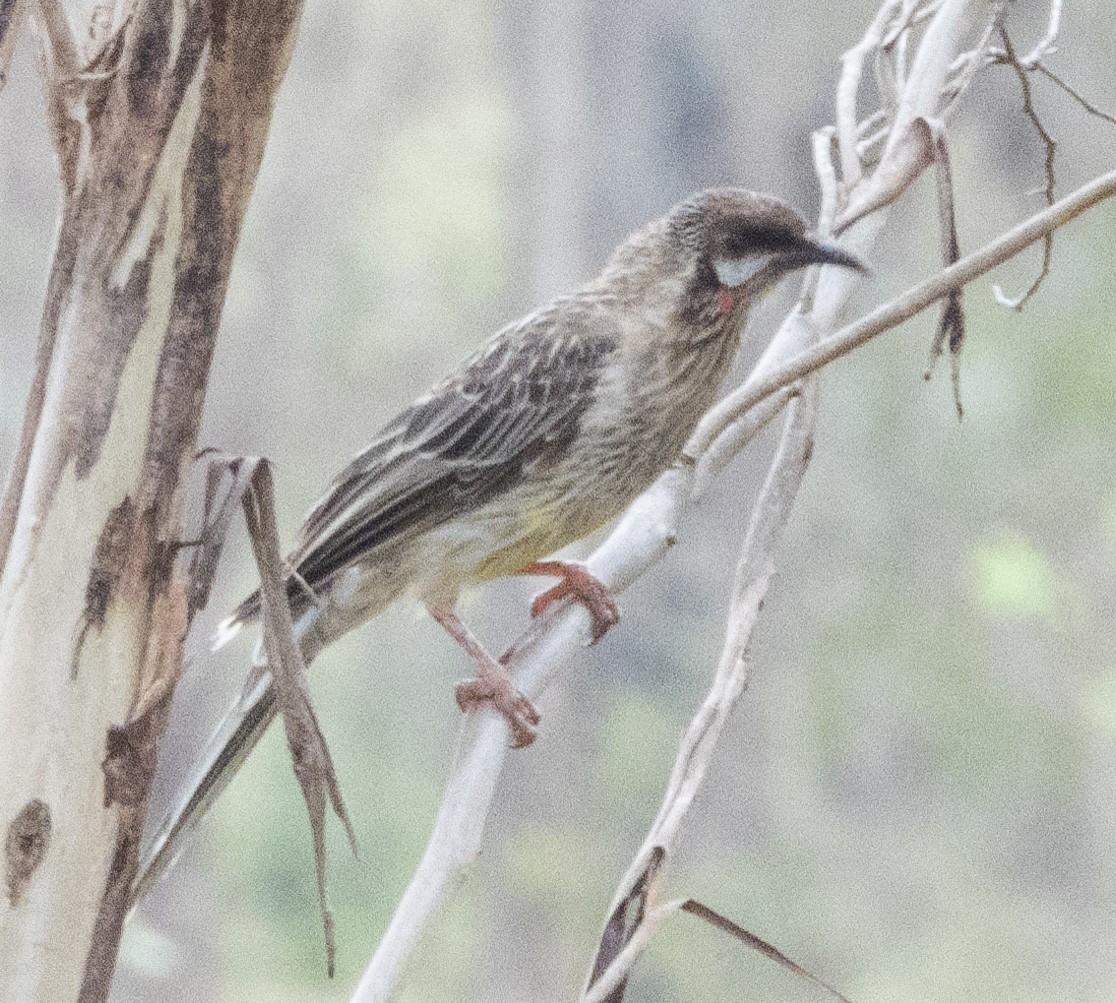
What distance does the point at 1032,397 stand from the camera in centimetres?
445

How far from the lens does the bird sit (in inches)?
70.7

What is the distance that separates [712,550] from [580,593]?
3.19 metres

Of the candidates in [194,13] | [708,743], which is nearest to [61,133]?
[194,13]

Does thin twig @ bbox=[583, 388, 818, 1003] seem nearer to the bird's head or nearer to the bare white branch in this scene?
the bare white branch

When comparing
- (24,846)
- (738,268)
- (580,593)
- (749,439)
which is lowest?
(24,846)

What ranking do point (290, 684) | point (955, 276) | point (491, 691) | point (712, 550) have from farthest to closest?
point (712, 550), point (491, 691), point (955, 276), point (290, 684)

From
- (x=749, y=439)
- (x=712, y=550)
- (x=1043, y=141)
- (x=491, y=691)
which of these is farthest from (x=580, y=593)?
(x=712, y=550)

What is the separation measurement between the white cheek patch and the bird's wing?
155mm

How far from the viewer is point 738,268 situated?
1.77 metres

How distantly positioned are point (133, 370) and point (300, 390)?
3.73m

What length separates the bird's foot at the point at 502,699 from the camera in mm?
1391

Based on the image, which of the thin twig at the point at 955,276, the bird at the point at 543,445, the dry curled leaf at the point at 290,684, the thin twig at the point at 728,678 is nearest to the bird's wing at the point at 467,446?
the bird at the point at 543,445

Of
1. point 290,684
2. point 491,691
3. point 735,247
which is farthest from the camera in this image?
point 735,247

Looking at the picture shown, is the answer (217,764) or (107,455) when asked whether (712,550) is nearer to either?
(217,764)
